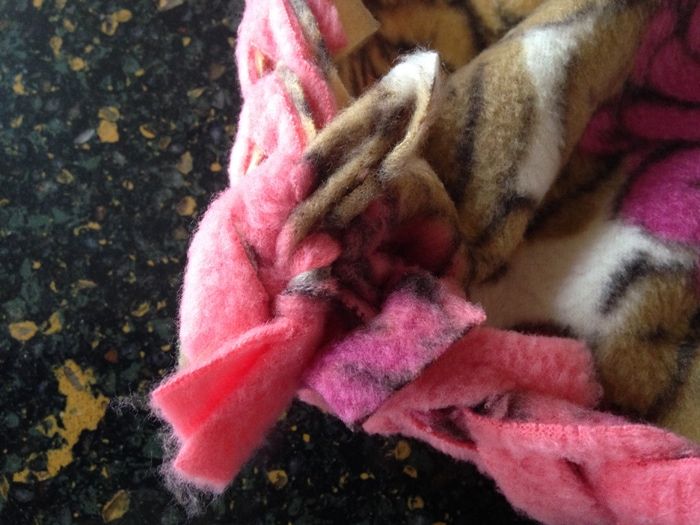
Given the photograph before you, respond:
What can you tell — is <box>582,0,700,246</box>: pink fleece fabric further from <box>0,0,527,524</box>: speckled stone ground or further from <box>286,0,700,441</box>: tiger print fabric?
<box>0,0,527,524</box>: speckled stone ground

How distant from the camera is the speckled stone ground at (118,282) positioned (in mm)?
510

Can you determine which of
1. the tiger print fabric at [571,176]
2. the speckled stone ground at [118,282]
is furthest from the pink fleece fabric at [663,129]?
Result: the speckled stone ground at [118,282]

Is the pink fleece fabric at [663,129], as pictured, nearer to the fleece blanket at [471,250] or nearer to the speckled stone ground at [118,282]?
the fleece blanket at [471,250]

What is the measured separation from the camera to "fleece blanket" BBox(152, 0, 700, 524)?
37 cm

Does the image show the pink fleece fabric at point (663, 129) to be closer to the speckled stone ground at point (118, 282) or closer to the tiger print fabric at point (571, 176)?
the tiger print fabric at point (571, 176)

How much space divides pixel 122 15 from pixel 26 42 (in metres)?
0.07

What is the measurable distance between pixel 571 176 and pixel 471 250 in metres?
0.11

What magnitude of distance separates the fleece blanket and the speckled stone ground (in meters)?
0.07

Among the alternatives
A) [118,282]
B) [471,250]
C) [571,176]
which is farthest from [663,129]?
[118,282]

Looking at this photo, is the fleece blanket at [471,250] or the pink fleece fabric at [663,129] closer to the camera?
the fleece blanket at [471,250]

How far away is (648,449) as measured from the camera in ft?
1.23

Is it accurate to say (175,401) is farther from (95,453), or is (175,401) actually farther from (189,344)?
(95,453)

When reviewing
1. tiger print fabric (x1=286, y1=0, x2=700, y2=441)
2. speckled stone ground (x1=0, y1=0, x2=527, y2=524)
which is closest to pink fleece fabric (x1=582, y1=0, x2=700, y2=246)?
tiger print fabric (x1=286, y1=0, x2=700, y2=441)

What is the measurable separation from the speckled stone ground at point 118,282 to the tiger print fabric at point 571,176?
0.12 metres
